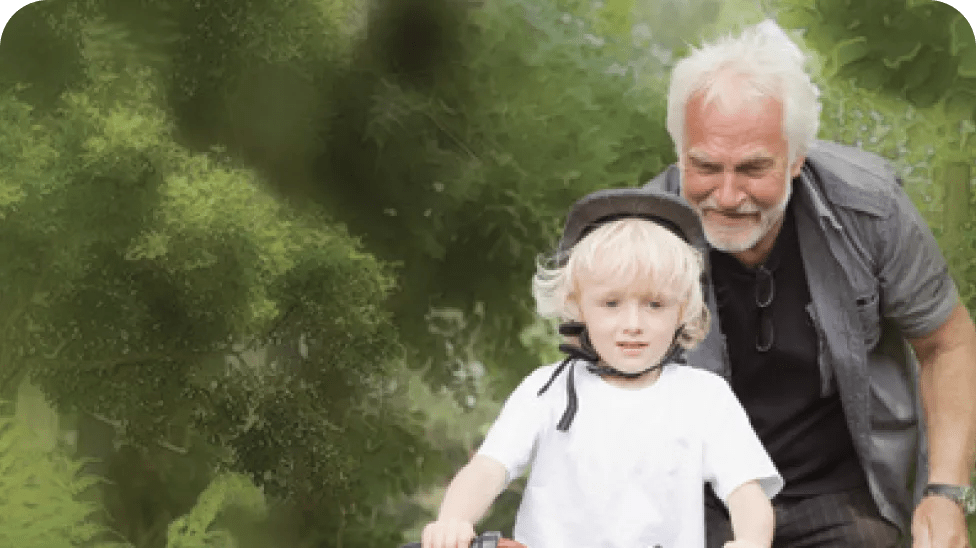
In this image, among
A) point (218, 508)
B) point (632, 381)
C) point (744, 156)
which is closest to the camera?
point (632, 381)

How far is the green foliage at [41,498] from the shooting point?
3500mm

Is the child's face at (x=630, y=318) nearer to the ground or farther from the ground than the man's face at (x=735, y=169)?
nearer to the ground

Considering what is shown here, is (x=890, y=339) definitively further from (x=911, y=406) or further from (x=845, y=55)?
(x=845, y=55)

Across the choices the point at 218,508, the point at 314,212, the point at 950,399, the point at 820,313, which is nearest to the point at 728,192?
the point at 820,313

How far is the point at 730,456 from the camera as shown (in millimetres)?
2227

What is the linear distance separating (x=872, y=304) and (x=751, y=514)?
90cm

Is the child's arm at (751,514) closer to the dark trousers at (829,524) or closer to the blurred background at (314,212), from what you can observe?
the dark trousers at (829,524)

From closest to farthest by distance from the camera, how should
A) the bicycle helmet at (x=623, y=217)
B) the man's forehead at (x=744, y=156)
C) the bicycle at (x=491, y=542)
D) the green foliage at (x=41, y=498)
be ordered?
the bicycle at (x=491, y=542), the bicycle helmet at (x=623, y=217), the man's forehead at (x=744, y=156), the green foliage at (x=41, y=498)

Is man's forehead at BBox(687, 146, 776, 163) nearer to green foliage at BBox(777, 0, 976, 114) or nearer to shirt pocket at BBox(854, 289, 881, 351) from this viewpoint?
shirt pocket at BBox(854, 289, 881, 351)

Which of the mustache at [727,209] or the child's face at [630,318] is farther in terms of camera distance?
the mustache at [727,209]

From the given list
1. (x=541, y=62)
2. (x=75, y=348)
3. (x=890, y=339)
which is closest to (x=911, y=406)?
(x=890, y=339)

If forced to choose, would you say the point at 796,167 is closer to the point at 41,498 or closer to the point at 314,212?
the point at 314,212

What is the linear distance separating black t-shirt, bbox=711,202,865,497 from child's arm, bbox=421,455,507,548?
3.06 ft

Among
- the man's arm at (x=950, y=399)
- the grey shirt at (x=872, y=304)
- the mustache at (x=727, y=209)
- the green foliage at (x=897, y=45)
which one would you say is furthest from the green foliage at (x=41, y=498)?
the green foliage at (x=897, y=45)
